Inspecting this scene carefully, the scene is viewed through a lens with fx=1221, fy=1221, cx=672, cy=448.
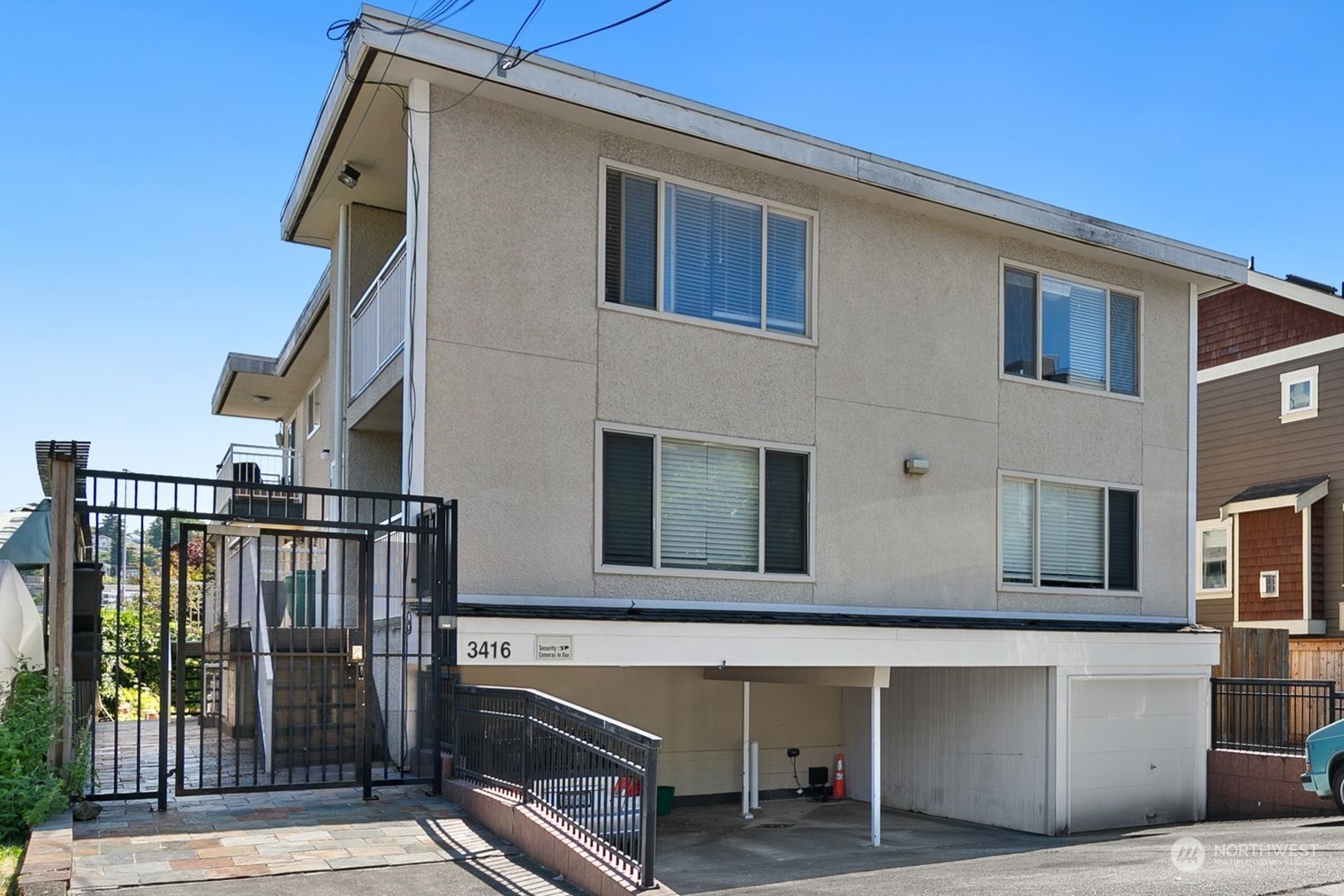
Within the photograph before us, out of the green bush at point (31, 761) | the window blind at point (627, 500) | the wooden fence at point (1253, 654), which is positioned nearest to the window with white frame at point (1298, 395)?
the wooden fence at point (1253, 654)

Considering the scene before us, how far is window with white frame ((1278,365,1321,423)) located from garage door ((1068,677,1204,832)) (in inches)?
363

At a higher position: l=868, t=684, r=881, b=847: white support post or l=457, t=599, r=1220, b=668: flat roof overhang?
l=457, t=599, r=1220, b=668: flat roof overhang

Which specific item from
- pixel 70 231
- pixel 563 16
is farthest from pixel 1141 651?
pixel 70 231

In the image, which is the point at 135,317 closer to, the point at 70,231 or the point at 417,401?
the point at 70,231

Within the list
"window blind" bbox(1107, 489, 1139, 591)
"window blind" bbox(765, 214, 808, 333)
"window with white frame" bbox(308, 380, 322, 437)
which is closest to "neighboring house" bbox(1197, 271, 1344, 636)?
"window blind" bbox(1107, 489, 1139, 591)

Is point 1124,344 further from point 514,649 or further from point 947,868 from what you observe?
point 514,649

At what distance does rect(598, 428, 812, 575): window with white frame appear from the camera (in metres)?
12.2

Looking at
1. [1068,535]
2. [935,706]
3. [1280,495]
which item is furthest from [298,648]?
[1280,495]

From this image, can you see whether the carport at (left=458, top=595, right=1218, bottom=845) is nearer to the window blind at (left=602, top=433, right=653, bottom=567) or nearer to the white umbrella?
the window blind at (left=602, top=433, right=653, bottom=567)

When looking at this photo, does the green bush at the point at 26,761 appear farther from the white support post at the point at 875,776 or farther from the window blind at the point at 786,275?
the window blind at the point at 786,275

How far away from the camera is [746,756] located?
45.6ft

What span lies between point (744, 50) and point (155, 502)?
26.5 ft

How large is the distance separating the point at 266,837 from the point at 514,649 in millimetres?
2567

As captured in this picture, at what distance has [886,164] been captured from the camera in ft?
44.8
